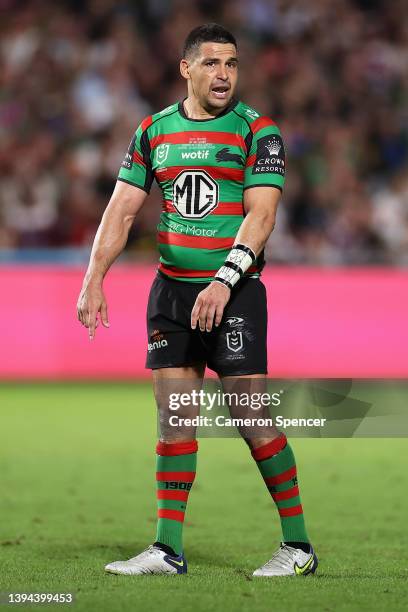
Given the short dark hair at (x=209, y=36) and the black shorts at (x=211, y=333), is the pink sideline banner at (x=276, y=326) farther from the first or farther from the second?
the short dark hair at (x=209, y=36)

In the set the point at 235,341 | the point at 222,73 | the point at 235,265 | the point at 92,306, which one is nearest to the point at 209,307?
the point at 235,265

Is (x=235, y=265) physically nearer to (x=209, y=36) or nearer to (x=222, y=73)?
(x=222, y=73)

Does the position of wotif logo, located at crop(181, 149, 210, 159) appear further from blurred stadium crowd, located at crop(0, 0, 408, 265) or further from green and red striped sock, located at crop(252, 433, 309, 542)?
blurred stadium crowd, located at crop(0, 0, 408, 265)

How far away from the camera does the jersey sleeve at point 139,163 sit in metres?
5.84

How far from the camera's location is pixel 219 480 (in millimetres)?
8766

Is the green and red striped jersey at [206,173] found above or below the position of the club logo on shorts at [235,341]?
above

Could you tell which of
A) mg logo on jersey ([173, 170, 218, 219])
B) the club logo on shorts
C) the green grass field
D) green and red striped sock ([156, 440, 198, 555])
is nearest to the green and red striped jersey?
mg logo on jersey ([173, 170, 218, 219])

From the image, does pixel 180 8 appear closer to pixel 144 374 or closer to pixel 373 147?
pixel 373 147

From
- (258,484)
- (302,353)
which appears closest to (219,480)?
(258,484)

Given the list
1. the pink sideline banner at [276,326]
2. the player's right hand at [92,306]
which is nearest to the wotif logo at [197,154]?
the player's right hand at [92,306]

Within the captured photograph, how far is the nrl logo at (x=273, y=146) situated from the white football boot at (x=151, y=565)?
184 centimetres

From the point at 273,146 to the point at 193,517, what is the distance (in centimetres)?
267

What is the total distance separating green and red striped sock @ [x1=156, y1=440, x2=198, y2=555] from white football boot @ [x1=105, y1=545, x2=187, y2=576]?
64mm

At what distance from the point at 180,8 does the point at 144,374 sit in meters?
5.33
